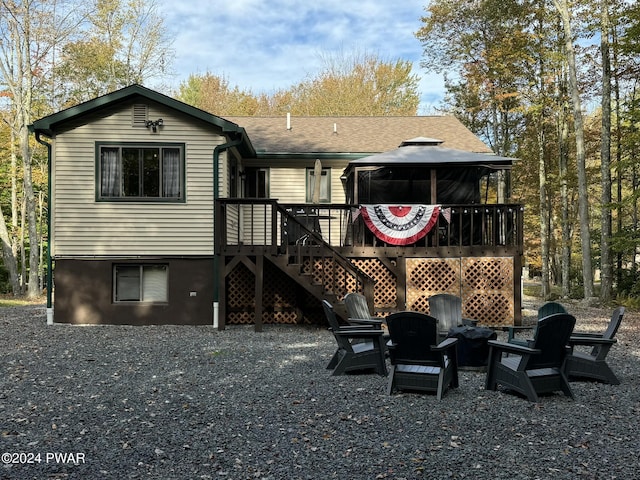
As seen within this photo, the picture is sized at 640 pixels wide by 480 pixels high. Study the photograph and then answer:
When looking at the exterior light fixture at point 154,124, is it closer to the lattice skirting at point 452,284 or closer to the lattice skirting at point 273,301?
the lattice skirting at point 273,301

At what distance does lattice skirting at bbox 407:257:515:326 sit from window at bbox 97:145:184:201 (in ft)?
17.9

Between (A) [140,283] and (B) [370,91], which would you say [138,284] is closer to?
(A) [140,283]

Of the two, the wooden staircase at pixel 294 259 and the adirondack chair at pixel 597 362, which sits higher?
the wooden staircase at pixel 294 259

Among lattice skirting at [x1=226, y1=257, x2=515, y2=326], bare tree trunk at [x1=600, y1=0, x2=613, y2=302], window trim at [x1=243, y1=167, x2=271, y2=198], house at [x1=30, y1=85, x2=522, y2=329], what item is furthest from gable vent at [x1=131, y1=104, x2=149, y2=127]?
bare tree trunk at [x1=600, y1=0, x2=613, y2=302]

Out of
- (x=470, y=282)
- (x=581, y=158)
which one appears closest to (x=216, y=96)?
(x=581, y=158)

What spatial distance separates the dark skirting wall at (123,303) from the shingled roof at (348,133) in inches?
Answer: 173

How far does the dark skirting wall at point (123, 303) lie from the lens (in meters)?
11.4

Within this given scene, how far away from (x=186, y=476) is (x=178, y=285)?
8.20 meters

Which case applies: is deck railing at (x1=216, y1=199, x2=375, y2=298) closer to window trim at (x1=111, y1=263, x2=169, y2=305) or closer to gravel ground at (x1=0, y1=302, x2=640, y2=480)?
window trim at (x1=111, y1=263, x2=169, y2=305)

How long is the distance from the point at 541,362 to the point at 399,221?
5984mm

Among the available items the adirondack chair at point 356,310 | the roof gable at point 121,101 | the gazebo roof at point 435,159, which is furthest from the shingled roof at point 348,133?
the adirondack chair at point 356,310

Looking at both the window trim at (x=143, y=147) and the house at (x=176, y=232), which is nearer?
the house at (x=176, y=232)

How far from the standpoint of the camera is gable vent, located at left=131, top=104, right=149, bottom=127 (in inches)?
454

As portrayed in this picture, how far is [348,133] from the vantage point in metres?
16.7
